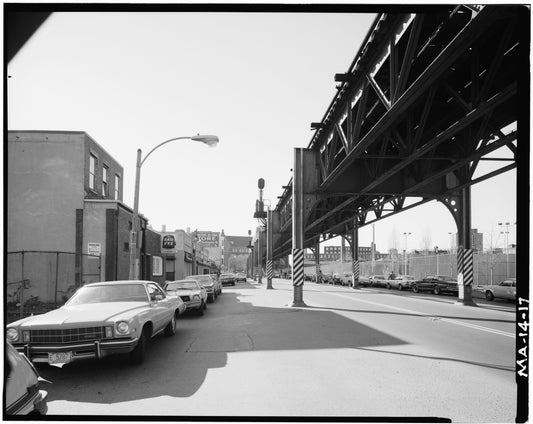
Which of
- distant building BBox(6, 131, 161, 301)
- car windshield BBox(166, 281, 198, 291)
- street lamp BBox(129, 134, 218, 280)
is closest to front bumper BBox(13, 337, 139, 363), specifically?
street lamp BBox(129, 134, 218, 280)

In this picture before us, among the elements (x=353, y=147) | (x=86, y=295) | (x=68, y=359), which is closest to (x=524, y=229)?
(x=68, y=359)

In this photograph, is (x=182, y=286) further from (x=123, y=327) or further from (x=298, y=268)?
(x=123, y=327)

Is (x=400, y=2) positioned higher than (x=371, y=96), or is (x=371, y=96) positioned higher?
(x=371, y=96)

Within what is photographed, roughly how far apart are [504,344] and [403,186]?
10.8 m

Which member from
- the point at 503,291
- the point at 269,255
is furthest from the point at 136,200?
the point at 503,291

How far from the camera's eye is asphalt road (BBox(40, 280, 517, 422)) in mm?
5090

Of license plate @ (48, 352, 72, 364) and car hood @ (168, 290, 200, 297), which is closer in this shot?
license plate @ (48, 352, 72, 364)

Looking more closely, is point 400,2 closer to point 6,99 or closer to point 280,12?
point 280,12

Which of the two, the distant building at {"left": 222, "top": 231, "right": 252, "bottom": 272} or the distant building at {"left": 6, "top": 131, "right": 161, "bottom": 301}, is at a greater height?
the distant building at {"left": 6, "top": 131, "right": 161, "bottom": 301}

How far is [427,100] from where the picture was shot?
34.3 feet

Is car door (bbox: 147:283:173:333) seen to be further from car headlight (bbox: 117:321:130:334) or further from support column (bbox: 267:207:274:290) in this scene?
support column (bbox: 267:207:274:290)

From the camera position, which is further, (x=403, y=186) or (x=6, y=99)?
(x=403, y=186)

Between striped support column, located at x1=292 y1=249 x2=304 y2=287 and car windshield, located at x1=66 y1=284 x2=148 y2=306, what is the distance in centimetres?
1032

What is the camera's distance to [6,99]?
3705 millimetres
